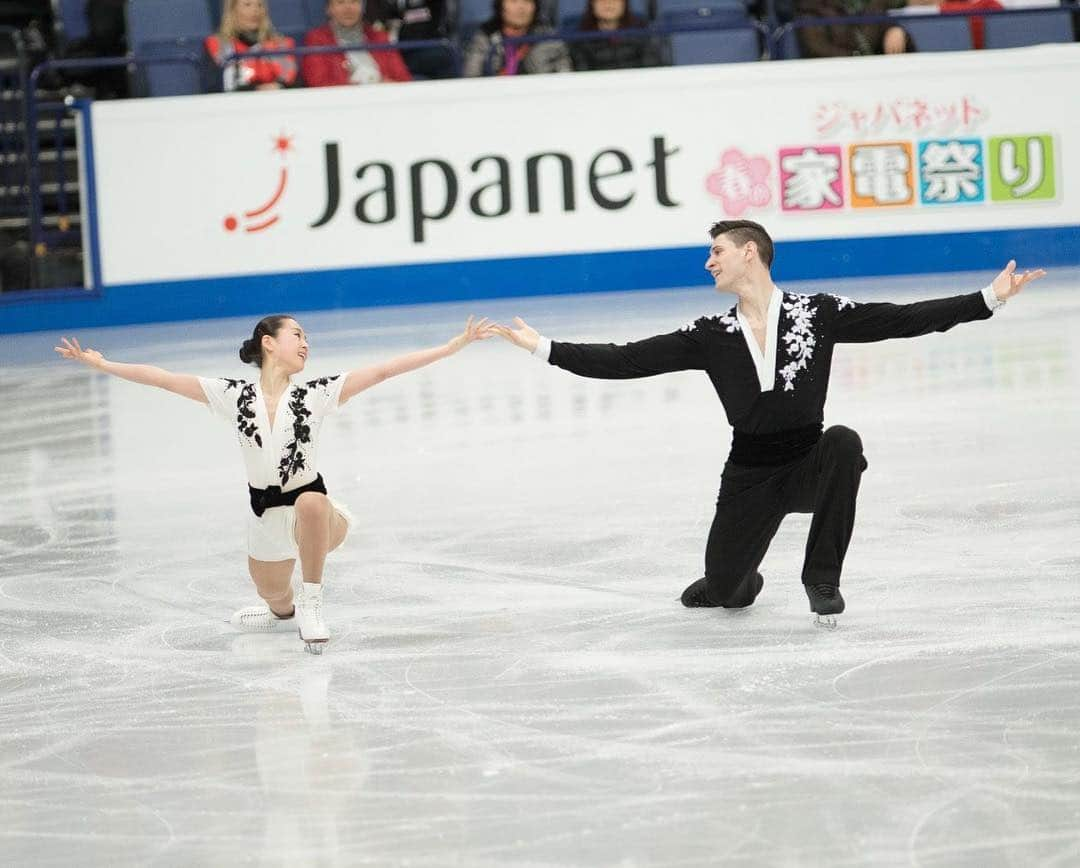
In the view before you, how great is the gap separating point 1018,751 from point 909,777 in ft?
0.84

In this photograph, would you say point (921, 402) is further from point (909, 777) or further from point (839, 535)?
point (909, 777)

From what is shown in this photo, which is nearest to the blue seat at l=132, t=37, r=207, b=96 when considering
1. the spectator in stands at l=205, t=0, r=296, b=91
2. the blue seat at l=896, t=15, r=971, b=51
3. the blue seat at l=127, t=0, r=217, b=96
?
the blue seat at l=127, t=0, r=217, b=96

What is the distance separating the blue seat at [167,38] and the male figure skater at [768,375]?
909 cm

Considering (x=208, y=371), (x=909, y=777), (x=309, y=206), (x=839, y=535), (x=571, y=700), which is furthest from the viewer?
(x=309, y=206)

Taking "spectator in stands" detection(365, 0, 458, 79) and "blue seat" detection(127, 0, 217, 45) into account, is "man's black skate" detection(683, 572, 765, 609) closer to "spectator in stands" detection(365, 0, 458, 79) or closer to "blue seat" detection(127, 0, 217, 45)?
"spectator in stands" detection(365, 0, 458, 79)

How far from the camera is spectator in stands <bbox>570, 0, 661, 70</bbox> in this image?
13125 mm

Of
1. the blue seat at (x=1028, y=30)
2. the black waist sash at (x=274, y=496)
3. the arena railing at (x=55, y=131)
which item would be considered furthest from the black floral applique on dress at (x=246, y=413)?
the blue seat at (x=1028, y=30)

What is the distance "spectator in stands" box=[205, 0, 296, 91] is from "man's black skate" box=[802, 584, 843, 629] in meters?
9.16

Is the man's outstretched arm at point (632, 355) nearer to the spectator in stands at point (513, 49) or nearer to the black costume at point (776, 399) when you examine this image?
the black costume at point (776, 399)

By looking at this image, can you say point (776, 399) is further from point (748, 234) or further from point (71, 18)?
point (71, 18)

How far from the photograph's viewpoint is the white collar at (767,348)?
14.6 ft

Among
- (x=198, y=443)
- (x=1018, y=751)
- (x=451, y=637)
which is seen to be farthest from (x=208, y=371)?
(x=1018, y=751)

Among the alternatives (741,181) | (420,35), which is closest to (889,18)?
(741,181)

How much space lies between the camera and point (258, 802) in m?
3.31
